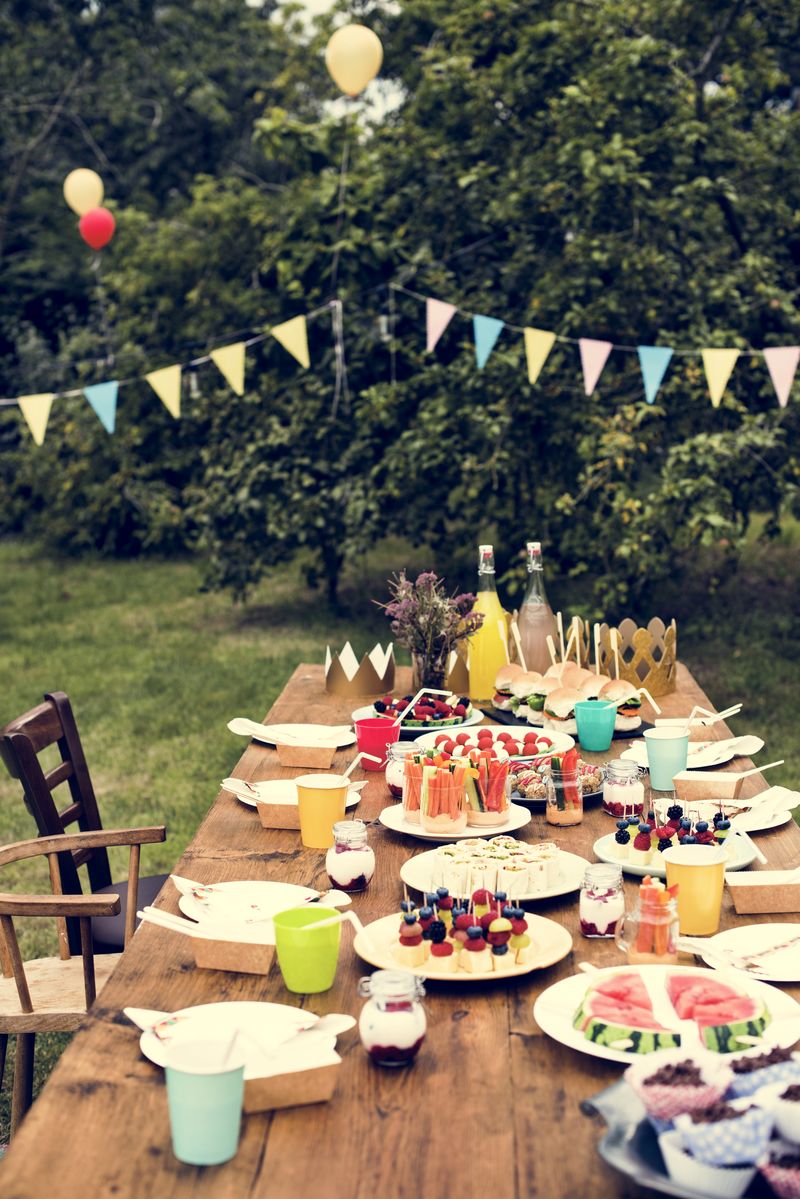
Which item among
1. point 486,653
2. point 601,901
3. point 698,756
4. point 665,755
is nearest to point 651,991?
point 601,901

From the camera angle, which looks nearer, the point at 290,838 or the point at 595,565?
the point at 290,838

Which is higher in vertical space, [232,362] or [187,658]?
[232,362]

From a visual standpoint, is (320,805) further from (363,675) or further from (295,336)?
(295,336)

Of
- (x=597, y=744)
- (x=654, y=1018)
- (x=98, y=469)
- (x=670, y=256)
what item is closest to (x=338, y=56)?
(x=670, y=256)

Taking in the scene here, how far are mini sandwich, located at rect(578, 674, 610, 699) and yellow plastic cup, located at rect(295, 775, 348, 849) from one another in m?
0.96

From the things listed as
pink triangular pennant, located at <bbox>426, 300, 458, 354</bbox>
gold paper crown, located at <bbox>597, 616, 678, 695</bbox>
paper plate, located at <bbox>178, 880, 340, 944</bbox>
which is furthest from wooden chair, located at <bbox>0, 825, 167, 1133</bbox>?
pink triangular pennant, located at <bbox>426, 300, 458, 354</bbox>

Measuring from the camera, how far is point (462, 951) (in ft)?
5.04

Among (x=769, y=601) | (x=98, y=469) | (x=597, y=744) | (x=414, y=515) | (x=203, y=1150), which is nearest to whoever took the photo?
(x=203, y=1150)

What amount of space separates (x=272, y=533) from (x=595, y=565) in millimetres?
2309

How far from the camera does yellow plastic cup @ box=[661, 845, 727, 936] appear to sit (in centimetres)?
167

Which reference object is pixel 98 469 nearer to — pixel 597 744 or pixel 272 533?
pixel 272 533

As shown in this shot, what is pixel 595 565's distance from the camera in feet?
24.5

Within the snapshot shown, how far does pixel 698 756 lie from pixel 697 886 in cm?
88

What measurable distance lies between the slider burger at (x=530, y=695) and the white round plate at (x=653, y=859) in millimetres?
851
